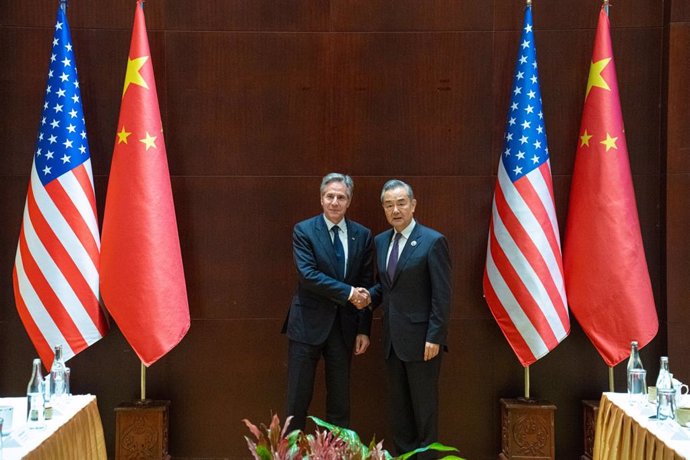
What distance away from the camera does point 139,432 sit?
385cm

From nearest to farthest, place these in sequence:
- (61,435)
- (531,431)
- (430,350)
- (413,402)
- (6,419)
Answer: (6,419) → (61,435) → (430,350) → (413,402) → (531,431)

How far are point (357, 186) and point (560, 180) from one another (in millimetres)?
1206

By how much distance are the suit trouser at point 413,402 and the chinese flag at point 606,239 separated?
983 mm

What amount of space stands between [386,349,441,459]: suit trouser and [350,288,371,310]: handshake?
285 mm

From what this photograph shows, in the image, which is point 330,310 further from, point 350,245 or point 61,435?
point 61,435

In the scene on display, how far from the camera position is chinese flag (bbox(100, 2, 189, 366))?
3.72 metres

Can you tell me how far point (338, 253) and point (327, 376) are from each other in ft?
2.16

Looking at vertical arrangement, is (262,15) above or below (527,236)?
above

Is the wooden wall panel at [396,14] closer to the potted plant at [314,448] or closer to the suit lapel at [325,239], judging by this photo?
the suit lapel at [325,239]

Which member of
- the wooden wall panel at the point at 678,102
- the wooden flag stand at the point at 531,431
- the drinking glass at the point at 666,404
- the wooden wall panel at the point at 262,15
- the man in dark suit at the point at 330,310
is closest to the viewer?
the drinking glass at the point at 666,404

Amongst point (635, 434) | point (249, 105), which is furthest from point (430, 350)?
point (249, 105)

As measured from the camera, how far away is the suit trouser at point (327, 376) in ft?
12.0

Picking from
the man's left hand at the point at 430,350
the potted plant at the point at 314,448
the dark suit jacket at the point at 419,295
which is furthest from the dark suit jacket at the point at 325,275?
the potted plant at the point at 314,448

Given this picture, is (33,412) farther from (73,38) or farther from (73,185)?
(73,38)
